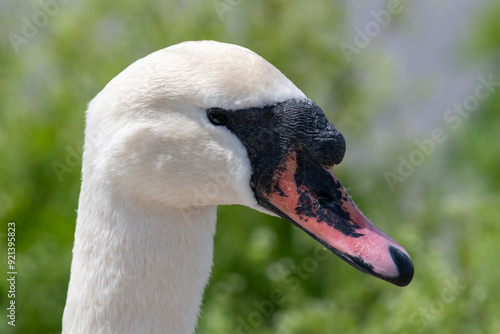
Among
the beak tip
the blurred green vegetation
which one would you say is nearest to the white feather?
the beak tip

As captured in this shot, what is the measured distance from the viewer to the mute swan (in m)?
1.54

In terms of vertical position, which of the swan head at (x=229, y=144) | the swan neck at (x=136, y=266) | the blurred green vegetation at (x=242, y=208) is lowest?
the blurred green vegetation at (x=242, y=208)

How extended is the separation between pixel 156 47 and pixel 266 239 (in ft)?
4.24

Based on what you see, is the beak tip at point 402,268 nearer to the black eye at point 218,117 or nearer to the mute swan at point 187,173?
the mute swan at point 187,173

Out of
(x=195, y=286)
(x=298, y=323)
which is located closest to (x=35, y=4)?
(x=298, y=323)

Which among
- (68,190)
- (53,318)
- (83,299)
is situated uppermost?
(83,299)

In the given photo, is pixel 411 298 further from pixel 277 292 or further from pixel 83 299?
pixel 83 299

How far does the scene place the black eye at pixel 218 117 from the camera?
155cm

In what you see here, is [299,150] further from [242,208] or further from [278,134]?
[242,208]

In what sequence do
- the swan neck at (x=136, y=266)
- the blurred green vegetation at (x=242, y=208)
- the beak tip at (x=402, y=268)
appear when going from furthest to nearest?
the blurred green vegetation at (x=242, y=208) → the swan neck at (x=136, y=266) → the beak tip at (x=402, y=268)

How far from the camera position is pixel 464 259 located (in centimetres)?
351

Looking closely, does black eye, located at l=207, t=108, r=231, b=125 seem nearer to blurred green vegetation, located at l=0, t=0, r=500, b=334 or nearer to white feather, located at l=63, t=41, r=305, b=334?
white feather, located at l=63, t=41, r=305, b=334

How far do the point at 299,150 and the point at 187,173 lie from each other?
0.26 metres

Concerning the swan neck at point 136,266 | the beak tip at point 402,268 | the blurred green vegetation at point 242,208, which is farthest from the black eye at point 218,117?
the blurred green vegetation at point 242,208
